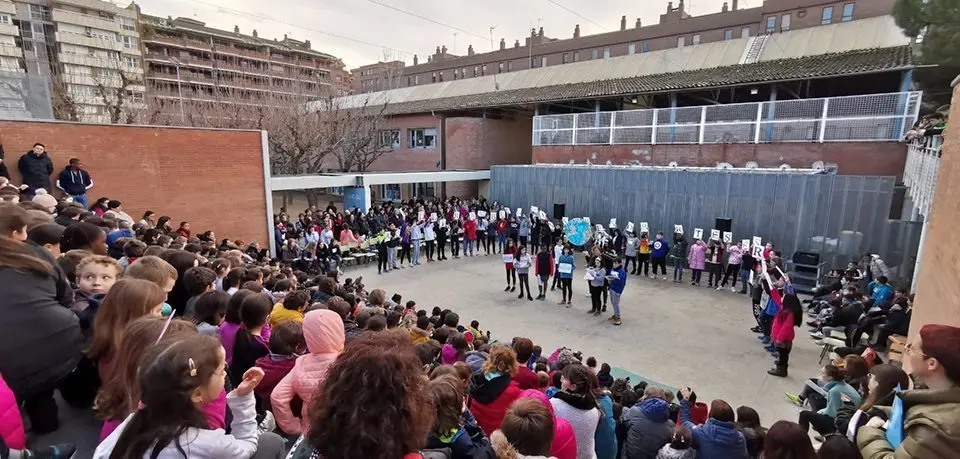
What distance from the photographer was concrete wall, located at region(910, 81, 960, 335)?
4266 mm

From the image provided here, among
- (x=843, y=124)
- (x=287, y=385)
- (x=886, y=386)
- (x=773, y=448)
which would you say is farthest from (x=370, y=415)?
(x=843, y=124)

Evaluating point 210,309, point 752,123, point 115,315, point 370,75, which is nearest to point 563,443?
point 115,315

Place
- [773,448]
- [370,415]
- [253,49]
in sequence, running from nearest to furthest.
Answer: [370,415] < [773,448] < [253,49]

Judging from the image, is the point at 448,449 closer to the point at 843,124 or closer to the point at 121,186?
the point at 121,186

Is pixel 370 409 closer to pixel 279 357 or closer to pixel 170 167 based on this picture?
pixel 279 357

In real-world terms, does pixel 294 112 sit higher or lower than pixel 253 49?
lower

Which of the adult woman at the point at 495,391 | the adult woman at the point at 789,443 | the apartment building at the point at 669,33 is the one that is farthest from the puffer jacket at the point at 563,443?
the apartment building at the point at 669,33

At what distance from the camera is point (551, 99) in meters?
20.2

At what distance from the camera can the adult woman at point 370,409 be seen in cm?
147

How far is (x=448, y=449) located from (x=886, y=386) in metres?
2.99

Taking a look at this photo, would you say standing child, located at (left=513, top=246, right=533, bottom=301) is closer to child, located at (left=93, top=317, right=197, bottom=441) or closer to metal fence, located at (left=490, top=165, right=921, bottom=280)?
metal fence, located at (left=490, top=165, right=921, bottom=280)

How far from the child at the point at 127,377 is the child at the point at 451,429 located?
1.24 m

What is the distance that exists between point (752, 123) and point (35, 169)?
19.7 m

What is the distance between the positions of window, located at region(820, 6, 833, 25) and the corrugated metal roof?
17235 mm
